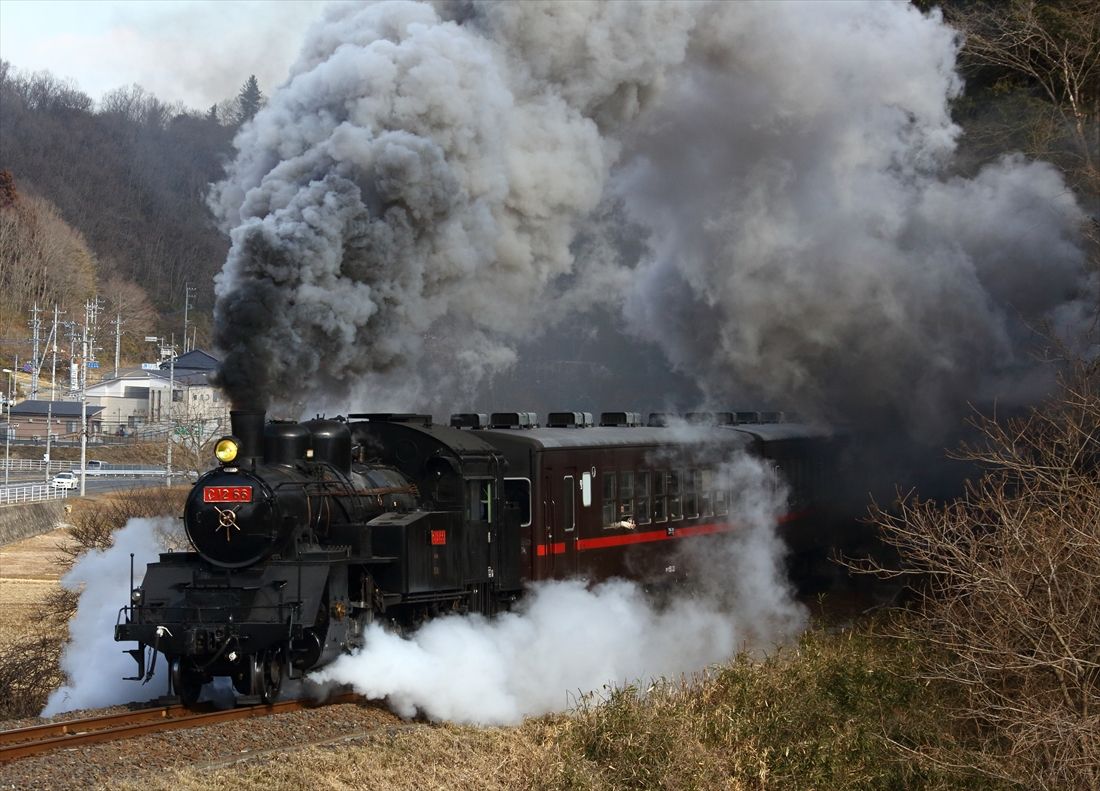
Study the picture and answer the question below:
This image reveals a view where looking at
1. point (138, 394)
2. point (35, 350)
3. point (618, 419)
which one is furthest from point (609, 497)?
point (138, 394)

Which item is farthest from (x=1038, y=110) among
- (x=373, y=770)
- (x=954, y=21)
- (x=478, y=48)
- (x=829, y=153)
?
(x=373, y=770)

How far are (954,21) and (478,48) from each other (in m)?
9.81

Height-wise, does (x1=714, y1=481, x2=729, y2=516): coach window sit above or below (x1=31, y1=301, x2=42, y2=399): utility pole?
below

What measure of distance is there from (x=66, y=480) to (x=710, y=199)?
1609 inches

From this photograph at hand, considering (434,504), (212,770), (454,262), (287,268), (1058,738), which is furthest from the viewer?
(454,262)

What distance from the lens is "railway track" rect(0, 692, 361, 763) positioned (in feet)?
33.3

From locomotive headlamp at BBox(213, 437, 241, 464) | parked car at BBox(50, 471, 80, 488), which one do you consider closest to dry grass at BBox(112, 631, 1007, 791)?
locomotive headlamp at BBox(213, 437, 241, 464)

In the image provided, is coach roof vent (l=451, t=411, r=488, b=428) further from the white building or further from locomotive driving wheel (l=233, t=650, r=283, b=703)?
the white building

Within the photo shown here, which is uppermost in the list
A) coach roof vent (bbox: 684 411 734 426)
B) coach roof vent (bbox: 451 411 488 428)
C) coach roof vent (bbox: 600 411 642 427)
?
coach roof vent (bbox: 684 411 734 426)

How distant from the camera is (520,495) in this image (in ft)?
50.4

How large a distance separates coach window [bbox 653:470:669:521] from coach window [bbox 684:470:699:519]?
55 centimetres

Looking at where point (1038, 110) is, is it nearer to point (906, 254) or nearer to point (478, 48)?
point (906, 254)

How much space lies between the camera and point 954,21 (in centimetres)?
2380

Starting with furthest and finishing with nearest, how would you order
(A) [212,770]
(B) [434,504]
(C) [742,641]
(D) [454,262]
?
(D) [454,262] < (C) [742,641] < (B) [434,504] < (A) [212,770]
